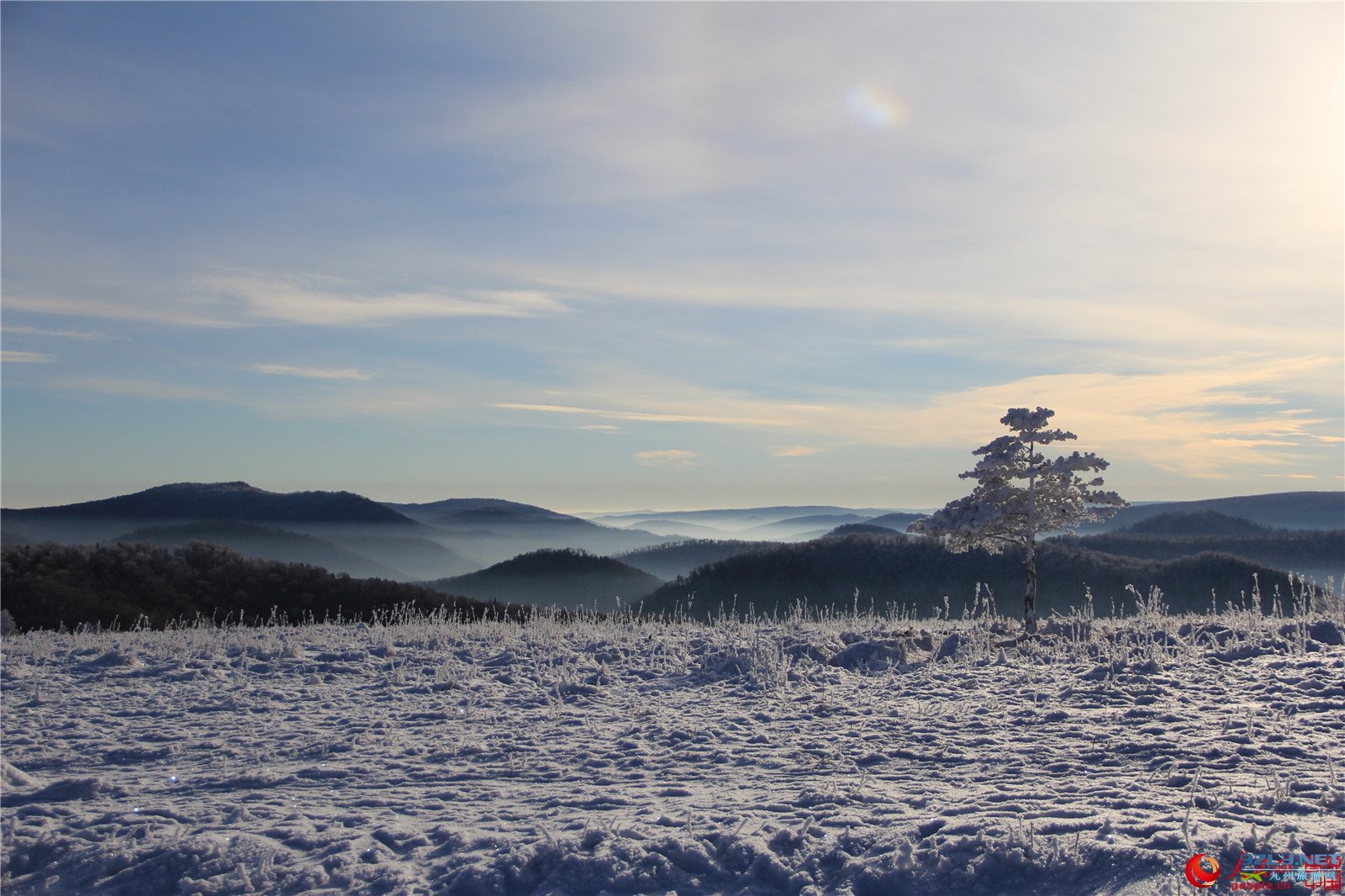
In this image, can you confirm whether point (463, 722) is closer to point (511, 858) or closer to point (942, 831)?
point (511, 858)

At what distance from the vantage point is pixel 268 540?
116500mm

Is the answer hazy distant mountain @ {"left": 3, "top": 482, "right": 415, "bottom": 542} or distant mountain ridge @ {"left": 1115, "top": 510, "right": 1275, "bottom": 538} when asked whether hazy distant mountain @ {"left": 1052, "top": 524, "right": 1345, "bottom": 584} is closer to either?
distant mountain ridge @ {"left": 1115, "top": 510, "right": 1275, "bottom": 538}

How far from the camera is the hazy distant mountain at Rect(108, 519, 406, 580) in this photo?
104 meters

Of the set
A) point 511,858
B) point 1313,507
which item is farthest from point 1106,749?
point 1313,507

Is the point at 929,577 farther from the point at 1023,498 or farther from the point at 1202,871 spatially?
the point at 1202,871

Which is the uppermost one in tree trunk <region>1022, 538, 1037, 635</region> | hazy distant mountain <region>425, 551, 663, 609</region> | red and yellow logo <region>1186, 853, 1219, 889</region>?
tree trunk <region>1022, 538, 1037, 635</region>

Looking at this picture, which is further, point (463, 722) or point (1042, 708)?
point (463, 722)

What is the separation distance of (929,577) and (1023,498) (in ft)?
180

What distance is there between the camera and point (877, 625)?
48.4 feet

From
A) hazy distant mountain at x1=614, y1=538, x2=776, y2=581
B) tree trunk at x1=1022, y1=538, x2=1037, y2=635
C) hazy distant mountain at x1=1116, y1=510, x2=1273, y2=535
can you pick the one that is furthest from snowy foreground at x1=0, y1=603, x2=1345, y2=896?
hazy distant mountain at x1=614, y1=538, x2=776, y2=581

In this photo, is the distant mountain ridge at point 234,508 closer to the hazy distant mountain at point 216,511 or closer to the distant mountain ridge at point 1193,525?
the hazy distant mountain at point 216,511

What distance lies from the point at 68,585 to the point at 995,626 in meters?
34.3

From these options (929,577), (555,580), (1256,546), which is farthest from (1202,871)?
(555,580)

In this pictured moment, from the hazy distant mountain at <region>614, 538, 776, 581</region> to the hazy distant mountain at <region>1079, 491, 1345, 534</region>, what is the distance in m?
56.0
